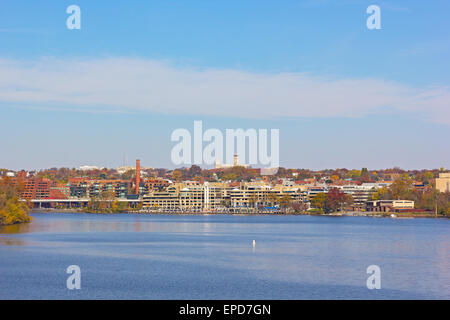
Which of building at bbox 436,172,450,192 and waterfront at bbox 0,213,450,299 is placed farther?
building at bbox 436,172,450,192

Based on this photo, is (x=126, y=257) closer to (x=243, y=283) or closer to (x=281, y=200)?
(x=243, y=283)

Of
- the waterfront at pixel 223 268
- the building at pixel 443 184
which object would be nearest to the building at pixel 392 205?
the building at pixel 443 184

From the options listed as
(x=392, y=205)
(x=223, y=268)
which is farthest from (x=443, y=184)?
(x=223, y=268)

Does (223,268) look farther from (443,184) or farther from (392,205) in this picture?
(443,184)

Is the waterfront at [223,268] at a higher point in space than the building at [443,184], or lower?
Answer: lower

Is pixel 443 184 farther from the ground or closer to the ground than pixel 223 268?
farther from the ground

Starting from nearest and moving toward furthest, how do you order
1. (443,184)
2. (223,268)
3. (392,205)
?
(223,268) < (392,205) < (443,184)

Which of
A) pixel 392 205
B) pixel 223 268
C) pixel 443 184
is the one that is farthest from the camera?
pixel 443 184

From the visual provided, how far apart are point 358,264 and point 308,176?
117521 mm

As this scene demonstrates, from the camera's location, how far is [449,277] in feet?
77.8

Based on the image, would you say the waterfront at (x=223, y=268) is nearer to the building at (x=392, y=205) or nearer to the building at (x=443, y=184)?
the building at (x=392, y=205)

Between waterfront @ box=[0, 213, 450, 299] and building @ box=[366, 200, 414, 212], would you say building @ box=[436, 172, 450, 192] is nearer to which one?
building @ box=[366, 200, 414, 212]

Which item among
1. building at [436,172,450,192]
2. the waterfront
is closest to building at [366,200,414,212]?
building at [436,172,450,192]
